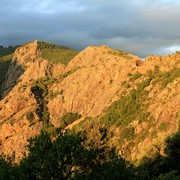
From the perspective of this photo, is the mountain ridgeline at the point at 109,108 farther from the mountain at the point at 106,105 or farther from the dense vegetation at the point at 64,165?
the dense vegetation at the point at 64,165

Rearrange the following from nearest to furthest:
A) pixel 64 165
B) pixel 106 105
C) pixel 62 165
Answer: pixel 62 165 → pixel 64 165 → pixel 106 105

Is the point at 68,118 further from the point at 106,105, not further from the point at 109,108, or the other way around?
the point at 109,108

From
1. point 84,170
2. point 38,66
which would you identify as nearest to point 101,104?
point 84,170

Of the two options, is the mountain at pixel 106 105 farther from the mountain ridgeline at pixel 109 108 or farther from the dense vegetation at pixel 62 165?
the dense vegetation at pixel 62 165

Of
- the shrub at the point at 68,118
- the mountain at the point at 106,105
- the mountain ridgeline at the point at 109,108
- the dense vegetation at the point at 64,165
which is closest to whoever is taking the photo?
the dense vegetation at the point at 64,165

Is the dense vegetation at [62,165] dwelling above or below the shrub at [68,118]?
above

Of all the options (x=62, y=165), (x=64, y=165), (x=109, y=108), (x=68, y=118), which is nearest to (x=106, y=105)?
(x=109, y=108)

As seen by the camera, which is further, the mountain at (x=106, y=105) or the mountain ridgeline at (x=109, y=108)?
the mountain at (x=106, y=105)

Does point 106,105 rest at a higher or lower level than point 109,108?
higher

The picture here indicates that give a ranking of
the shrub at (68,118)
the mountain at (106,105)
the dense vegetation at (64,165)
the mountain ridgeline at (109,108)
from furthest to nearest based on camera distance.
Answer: the shrub at (68,118) → the mountain at (106,105) → the mountain ridgeline at (109,108) → the dense vegetation at (64,165)

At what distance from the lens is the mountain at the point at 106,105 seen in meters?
78.8

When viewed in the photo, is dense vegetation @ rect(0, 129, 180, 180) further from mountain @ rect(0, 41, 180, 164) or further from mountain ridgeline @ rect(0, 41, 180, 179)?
mountain @ rect(0, 41, 180, 164)

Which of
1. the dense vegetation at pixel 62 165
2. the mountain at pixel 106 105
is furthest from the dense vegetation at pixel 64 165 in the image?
the mountain at pixel 106 105

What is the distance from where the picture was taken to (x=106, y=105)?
9919 cm
